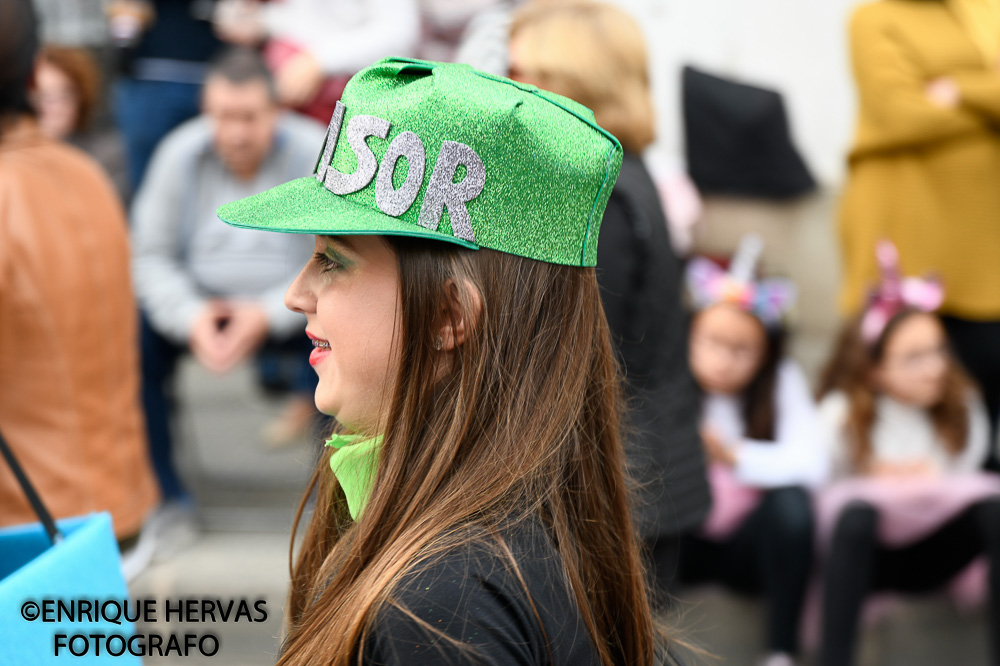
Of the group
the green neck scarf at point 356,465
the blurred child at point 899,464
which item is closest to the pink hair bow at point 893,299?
the blurred child at point 899,464

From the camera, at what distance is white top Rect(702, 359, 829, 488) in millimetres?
3350

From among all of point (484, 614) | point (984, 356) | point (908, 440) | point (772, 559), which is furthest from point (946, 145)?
point (484, 614)

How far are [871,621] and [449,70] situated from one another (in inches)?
111

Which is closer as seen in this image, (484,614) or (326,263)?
(484,614)

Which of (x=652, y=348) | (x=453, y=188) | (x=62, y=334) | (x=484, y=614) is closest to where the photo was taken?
(x=484, y=614)

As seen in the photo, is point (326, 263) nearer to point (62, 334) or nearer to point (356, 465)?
point (356, 465)

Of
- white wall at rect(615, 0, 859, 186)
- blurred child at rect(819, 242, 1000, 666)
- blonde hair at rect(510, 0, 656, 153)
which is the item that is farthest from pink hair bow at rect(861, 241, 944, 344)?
blonde hair at rect(510, 0, 656, 153)

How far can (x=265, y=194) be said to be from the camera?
4.08 ft

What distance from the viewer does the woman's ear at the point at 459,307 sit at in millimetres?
1147

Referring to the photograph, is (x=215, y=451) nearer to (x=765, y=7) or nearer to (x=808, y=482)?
(x=808, y=482)

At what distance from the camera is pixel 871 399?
342 cm

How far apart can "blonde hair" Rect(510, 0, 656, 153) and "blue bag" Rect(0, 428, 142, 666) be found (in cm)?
138

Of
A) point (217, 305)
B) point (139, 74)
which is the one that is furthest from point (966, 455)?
point (139, 74)

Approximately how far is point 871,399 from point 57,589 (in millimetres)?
2823
